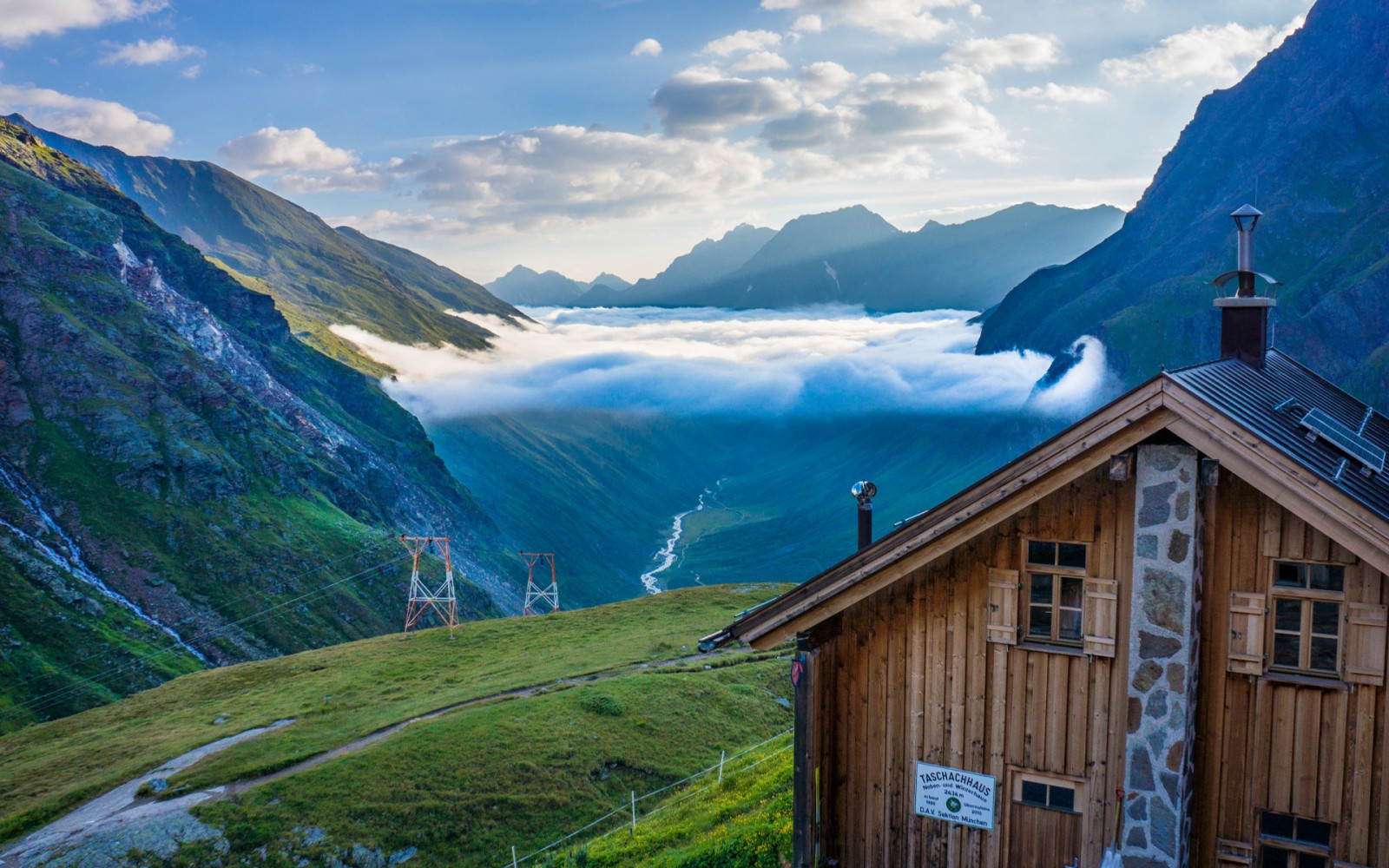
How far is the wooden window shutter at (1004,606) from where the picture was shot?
53.3 ft

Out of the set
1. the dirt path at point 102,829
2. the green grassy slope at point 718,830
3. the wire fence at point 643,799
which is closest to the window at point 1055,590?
the green grassy slope at point 718,830

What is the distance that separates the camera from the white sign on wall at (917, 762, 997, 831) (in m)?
16.5

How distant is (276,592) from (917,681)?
145054 millimetres

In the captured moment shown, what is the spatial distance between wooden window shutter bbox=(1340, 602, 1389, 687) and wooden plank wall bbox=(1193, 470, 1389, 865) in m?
0.17

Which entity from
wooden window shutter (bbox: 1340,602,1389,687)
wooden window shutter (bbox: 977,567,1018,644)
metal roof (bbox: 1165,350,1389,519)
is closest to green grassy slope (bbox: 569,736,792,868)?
wooden window shutter (bbox: 977,567,1018,644)

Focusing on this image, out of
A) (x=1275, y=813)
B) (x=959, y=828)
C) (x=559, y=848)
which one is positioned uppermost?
(x=1275, y=813)

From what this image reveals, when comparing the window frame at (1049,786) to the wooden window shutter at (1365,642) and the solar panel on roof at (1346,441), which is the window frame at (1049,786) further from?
the solar panel on roof at (1346,441)

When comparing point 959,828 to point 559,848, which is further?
point 559,848

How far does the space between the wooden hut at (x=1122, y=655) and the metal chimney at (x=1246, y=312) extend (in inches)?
223

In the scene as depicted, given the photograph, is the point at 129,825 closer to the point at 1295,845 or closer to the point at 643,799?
the point at 643,799

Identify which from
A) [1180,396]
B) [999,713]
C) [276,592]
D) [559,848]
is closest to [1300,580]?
[1180,396]

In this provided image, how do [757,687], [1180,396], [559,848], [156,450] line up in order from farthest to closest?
[156,450] < [757,687] < [559,848] < [1180,396]

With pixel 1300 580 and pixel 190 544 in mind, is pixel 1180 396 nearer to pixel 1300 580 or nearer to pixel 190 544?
pixel 1300 580

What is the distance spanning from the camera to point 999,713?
16438 millimetres
